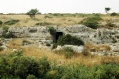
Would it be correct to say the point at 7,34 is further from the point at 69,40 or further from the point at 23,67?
the point at 23,67

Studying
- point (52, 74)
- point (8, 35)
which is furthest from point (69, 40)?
point (52, 74)

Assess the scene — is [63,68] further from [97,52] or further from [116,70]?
[97,52]

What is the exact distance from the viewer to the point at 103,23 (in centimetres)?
5350

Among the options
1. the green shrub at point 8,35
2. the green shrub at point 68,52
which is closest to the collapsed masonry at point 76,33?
the green shrub at point 8,35

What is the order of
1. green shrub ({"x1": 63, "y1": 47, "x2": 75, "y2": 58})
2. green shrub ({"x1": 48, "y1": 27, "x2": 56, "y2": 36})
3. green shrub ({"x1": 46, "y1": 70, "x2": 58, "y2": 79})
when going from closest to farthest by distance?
green shrub ({"x1": 46, "y1": 70, "x2": 58, "y2": 79}) → green shrub ({"x1": 63, "y1": 47, "x2": 75, "y2": 58}) → green shrub ({"x1": 48, "y1": 27, "x2": 56, "y2": 36})

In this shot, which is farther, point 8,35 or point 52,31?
point 8,35

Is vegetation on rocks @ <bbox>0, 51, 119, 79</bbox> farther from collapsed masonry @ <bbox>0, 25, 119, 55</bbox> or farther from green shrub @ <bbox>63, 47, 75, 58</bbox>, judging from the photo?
collapsed masonry @ <bbox>0, 25, 119, 55</bbox>

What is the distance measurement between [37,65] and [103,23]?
117 ft

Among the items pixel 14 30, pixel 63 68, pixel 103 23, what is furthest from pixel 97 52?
pixel 103 23

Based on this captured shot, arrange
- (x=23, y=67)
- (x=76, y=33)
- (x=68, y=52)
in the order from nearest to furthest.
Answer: (x=23, y=67), (x=68, y=52), (x=76, y=33)

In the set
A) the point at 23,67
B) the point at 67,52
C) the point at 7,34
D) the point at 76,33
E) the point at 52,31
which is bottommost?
the point at 7,34

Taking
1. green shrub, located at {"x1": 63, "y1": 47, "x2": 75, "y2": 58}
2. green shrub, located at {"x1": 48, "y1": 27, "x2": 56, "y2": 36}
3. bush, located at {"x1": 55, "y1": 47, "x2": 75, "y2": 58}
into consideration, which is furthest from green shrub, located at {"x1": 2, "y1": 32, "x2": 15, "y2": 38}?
green shrub, located at {"x1": 63, "y1": 47, "x2": 75, "y2": 58}

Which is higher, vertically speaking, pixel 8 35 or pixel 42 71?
pixel 42 71

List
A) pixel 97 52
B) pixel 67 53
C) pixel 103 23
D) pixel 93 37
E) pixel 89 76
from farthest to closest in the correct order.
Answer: pixel 103 23 → pixel 93 37 → pixel 97 52 → pixel 67 53 → pixel 89 76
